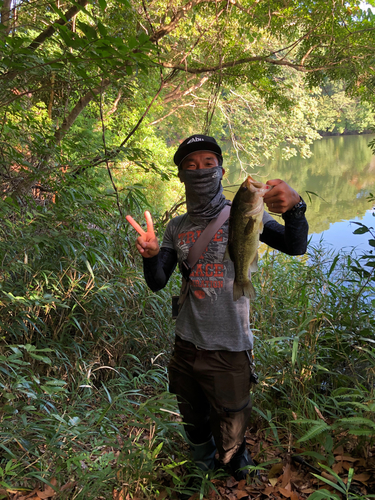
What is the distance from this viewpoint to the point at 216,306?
2035 millimetres

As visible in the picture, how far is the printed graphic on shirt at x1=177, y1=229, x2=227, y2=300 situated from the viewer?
2037mm

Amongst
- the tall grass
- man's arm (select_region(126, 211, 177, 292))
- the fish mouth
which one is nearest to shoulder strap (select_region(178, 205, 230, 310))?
man's arm (select_region(126, 211, 177, 292))

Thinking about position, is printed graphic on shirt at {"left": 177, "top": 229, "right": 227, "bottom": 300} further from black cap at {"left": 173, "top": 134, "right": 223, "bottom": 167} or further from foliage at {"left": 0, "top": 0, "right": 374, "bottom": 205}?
foliage at {"left": 0, "top": 0, "right": 374, "bottom": 205}

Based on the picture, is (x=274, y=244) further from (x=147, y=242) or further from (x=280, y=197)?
(x=147, y=242)

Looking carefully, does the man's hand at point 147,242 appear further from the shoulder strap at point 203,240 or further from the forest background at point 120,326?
the forest background at point 120,326

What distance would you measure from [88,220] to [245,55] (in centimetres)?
426

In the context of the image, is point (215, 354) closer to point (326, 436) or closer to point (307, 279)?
point (326, 436)

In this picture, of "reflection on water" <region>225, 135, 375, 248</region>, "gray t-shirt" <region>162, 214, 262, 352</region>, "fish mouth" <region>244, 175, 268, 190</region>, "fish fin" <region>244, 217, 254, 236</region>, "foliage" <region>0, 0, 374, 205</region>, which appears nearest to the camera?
"fish mouth" <region>244, 175, 268, 190</region>

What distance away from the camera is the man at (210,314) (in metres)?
2.03

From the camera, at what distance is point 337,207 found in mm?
14078

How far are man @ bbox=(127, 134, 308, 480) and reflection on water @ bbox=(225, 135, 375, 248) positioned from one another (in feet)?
13.2

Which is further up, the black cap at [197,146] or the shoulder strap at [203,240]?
the black cap at [197,146]

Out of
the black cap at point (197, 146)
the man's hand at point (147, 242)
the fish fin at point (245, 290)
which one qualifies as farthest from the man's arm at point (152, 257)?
the fish fin at point (245, 290)

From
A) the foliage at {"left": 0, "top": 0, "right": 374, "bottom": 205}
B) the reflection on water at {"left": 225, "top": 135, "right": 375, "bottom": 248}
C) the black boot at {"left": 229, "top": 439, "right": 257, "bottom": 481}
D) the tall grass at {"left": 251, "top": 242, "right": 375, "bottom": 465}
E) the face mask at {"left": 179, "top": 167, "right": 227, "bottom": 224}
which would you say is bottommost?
the black boot at {"left": 229, "top": 439, "right": 257, "bottom": 481}
